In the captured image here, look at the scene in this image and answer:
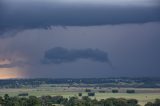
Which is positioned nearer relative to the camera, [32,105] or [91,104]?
[32,105]

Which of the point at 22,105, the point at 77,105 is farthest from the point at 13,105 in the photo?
the point at 77,105

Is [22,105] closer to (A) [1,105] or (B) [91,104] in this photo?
(A) [1,105]

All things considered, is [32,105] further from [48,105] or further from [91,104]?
[91,104]

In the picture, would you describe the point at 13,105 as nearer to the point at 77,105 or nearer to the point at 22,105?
the point at 22,105

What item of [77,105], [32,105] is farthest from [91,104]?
[32,105]

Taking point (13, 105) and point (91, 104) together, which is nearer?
point (13, 105)
